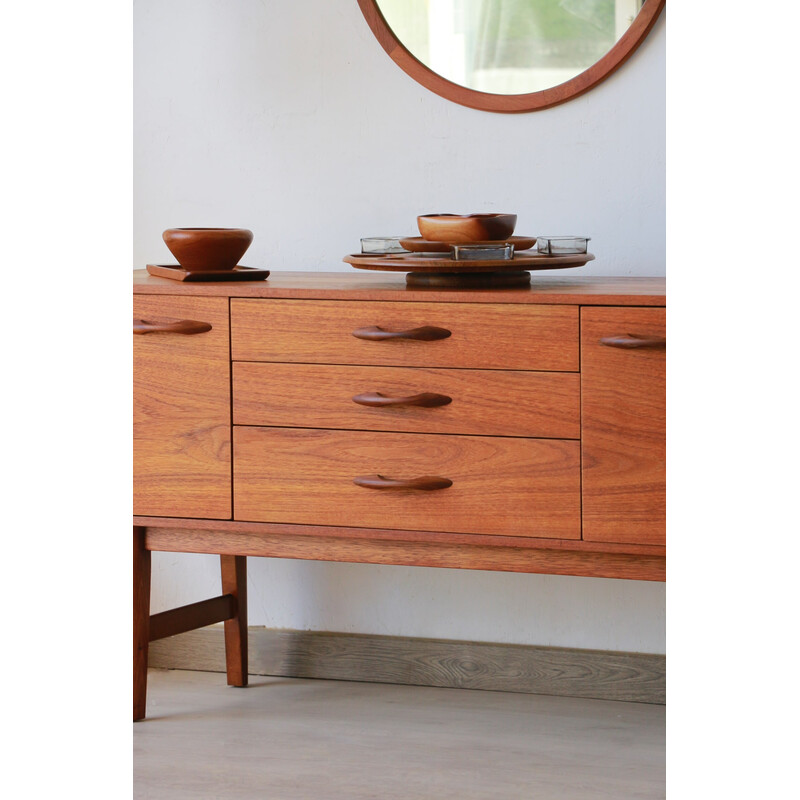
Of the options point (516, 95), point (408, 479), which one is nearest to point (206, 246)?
point (408, 479)

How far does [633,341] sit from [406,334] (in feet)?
1.11

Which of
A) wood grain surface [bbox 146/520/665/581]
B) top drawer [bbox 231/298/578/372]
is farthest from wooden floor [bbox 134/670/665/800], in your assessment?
top drawer [bbox 231/298/578/372]

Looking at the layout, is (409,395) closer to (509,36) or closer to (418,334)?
(418,334)

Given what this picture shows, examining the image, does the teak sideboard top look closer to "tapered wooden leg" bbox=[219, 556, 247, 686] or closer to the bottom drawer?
the bottom drawer

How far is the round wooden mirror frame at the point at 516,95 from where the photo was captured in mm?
1928

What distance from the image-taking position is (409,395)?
1.61m

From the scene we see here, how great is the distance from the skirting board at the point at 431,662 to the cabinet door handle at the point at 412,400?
754mm

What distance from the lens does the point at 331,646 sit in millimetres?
2229

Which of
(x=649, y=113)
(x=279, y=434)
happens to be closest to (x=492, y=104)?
(x=649, y=113)
